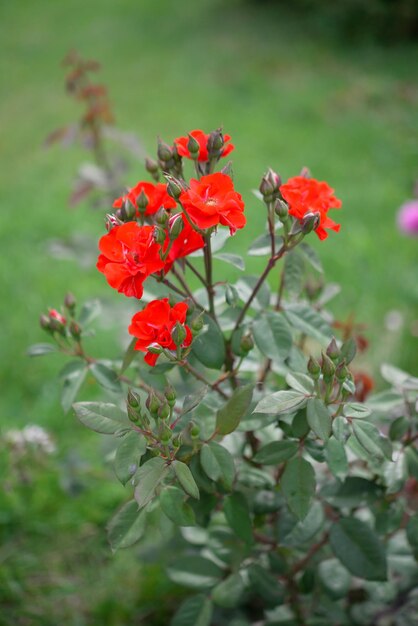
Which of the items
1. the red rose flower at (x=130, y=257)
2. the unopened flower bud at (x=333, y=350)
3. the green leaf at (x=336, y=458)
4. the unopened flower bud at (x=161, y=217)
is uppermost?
the unopened flower bud at (x=161, y=217)

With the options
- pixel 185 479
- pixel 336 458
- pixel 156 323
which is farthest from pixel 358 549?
pixel 156 323

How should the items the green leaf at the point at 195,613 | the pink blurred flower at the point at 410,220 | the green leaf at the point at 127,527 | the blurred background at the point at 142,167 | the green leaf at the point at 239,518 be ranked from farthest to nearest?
the pink blurred flower at the point at 410,220 < the blurred background at the point at 142,167 < the green leaf at the point at 195,613 < the green leaf at the point at 239,518 < the green leaf at the point at 127,527

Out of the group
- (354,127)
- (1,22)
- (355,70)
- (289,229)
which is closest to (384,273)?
(354,127)

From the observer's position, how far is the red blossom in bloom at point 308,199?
88cm

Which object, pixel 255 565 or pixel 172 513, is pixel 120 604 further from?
pixel 172 513

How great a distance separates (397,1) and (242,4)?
177 cm

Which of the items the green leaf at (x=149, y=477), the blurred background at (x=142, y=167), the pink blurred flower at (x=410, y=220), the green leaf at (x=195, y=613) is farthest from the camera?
the pink blurred flower at (x=410, y=220)

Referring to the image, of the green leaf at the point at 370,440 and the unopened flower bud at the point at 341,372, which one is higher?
the unopened flower bud at the point at 341,372

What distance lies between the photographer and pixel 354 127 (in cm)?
381

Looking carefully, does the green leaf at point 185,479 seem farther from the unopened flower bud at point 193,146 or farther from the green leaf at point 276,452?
the unopened flower bud at point 193,146

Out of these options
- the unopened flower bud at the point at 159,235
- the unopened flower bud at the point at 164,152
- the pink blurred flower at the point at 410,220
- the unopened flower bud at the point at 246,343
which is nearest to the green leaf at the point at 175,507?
the unopened flower bud at the point at 246,343

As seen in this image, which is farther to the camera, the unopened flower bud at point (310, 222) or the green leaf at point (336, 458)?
the green leaf at point (336, 458)

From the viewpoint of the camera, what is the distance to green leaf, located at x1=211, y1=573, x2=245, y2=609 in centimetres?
112

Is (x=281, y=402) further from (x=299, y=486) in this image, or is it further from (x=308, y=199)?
(x=308, y=199)
